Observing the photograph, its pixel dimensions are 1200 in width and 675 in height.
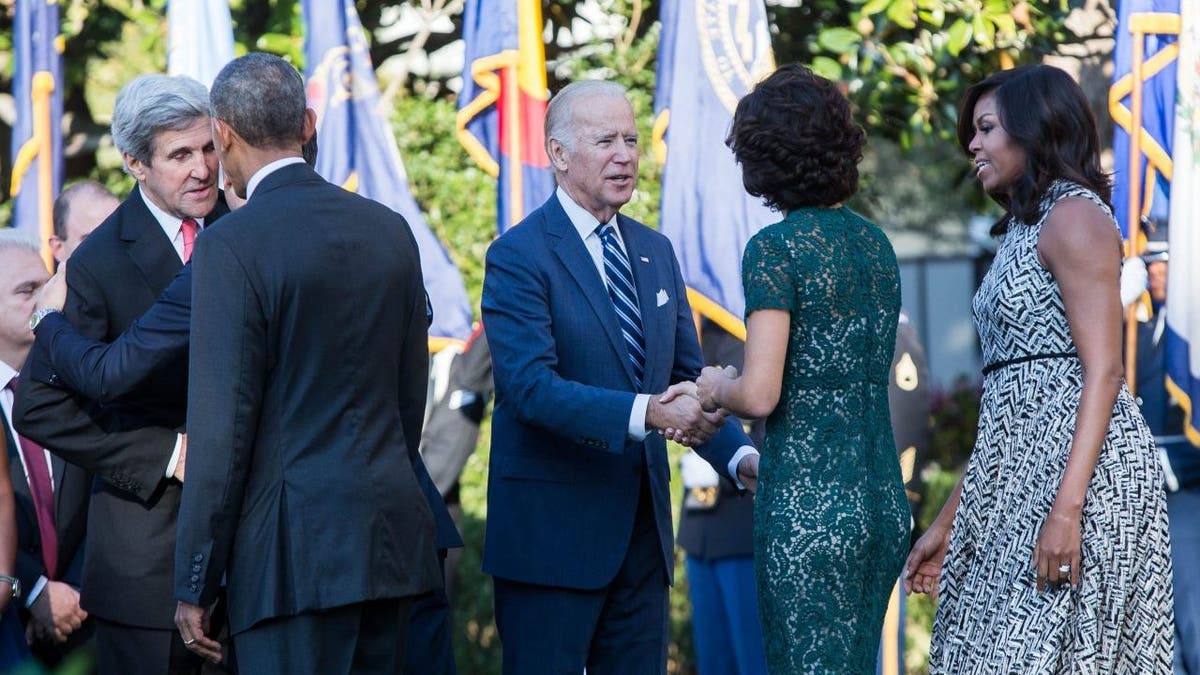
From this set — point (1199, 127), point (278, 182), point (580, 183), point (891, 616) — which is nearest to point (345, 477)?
point (278, 182)

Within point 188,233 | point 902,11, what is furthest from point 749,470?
point 902,11

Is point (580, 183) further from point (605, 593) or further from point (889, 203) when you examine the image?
point (889, 203)

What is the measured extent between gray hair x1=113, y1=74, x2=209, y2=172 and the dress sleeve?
1.39 m

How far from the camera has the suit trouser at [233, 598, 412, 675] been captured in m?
3.27

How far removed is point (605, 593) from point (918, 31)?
4.14m

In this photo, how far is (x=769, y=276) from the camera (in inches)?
132

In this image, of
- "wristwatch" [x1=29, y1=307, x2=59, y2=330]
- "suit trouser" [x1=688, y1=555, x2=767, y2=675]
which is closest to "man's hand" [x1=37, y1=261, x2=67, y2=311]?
"wristwatch" [x1=29, y1=307, x2=59, y2=330]

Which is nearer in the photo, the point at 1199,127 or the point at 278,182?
the point at 278,182

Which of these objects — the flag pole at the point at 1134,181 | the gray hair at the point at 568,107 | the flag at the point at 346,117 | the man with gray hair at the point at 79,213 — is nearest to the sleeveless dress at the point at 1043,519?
the gray hair at the point at 568,107

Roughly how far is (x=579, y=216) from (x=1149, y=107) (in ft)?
10.8

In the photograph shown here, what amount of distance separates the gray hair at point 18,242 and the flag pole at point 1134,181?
13.5 ft

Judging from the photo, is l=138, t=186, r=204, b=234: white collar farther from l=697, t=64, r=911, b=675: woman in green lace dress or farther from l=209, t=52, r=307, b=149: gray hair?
l=697, t=64, r=911, b=675: woman in green lace dress

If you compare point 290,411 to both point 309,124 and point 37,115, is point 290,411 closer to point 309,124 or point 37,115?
A: point 309,124

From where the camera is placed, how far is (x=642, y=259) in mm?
4070
